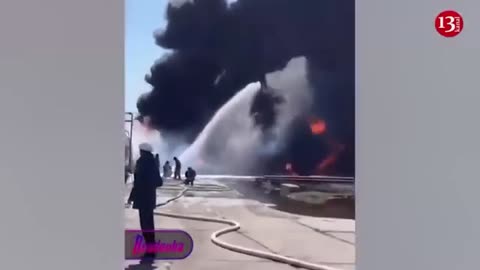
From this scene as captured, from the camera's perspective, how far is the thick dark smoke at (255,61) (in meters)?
2.55

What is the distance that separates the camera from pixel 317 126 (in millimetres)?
2568

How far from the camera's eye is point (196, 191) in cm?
256

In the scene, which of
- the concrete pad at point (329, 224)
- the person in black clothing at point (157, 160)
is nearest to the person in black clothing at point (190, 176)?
the person in black clothing at point (157, 160)

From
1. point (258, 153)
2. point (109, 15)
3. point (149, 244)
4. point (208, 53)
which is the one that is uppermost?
point (109, 15)

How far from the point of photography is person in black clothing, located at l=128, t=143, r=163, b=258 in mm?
2541

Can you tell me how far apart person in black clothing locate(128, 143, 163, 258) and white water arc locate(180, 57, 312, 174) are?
5.7 inches

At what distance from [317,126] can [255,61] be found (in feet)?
1.24

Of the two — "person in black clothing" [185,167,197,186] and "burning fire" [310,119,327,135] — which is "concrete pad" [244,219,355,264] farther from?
"burning fire" [310,119,327,135]
